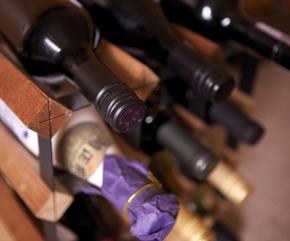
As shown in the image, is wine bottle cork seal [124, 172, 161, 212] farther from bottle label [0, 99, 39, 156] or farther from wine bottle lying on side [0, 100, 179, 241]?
bottle label [0, 99, 39, 156]

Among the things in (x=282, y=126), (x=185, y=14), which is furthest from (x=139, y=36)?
(x=282, y=126)

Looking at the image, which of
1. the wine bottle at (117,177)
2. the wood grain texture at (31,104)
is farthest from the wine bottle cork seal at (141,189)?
the wood grain texture at (31,104)

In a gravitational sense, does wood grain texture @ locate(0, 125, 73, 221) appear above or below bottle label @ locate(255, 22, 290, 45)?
below

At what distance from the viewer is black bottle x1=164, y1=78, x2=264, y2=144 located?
0.55m

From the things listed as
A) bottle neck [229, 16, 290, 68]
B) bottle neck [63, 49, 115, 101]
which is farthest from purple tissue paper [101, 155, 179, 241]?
bottle neck [229, 16, 290, 68]

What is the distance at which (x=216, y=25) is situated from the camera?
552 mm

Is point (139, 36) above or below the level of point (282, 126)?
above

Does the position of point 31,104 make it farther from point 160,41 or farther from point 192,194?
point 192,194

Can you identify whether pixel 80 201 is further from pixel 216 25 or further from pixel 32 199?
pixel 216 25

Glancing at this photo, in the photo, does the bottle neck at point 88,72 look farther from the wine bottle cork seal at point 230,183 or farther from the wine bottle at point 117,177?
the wine bottle cork seal at point 230,183

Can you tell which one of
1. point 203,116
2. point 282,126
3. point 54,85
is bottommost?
point 282,126

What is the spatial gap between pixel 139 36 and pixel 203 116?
0.54 feet

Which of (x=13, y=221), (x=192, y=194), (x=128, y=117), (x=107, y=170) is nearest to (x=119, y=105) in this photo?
(x=128, y=117)

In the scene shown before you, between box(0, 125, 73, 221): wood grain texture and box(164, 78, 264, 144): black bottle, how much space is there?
0.65 ft
